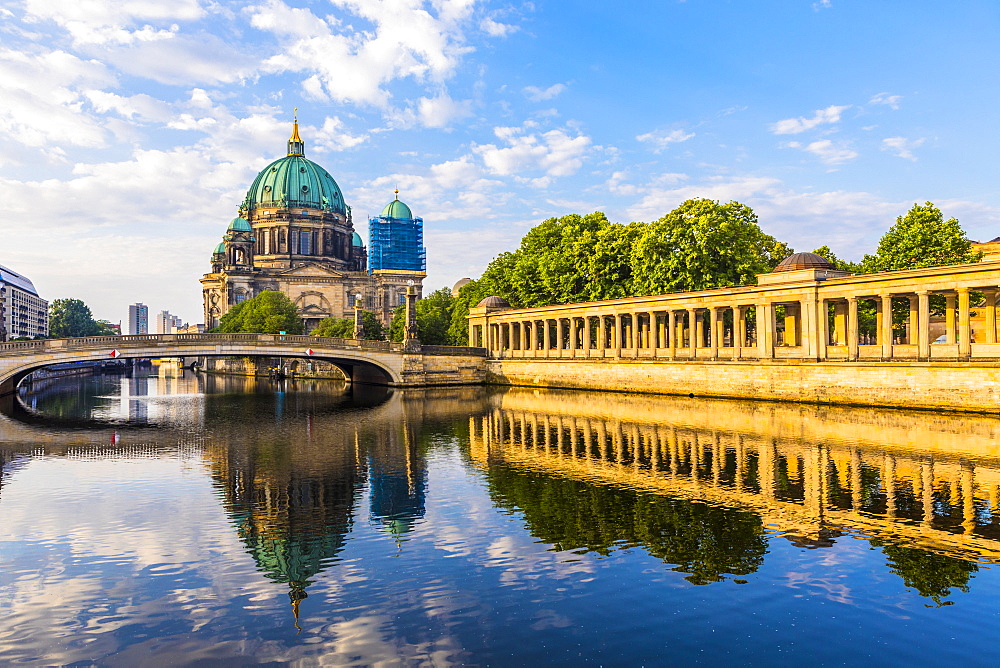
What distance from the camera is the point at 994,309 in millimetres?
49469

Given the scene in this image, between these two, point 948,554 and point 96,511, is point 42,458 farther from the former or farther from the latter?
point 948,554

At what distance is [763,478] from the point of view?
2319 centimetres

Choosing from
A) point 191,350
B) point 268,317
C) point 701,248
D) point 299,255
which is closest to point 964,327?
point 701,248

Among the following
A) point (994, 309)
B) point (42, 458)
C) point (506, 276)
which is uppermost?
point (506, 276)

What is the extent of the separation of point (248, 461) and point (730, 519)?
63.8ft

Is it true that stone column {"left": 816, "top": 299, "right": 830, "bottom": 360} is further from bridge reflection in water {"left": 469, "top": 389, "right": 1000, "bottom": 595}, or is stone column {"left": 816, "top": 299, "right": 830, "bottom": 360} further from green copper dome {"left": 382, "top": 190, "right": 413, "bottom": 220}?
green copper dome {"left": 382, "top": 190, "right": 413, "bottom": 220}

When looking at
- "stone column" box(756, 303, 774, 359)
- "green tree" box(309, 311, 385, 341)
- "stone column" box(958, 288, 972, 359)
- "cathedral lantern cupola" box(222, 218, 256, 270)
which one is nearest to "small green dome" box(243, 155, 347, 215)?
"cathedral lantern cupola" box(222, 218, 256, 270)

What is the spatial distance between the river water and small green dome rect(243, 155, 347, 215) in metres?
128

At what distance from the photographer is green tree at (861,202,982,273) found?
55781 mm

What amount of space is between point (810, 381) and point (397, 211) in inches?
5457

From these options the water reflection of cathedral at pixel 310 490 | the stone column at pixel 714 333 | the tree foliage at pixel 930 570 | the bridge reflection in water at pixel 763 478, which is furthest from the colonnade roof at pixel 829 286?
the tree foliage at pixel 930 570

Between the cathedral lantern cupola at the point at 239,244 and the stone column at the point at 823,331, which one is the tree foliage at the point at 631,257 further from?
the cathedral lantern cupola at the point at 239,244

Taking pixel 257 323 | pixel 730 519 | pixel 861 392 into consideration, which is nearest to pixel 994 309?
pixel 861 392

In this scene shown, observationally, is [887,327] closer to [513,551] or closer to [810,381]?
[810,381]
